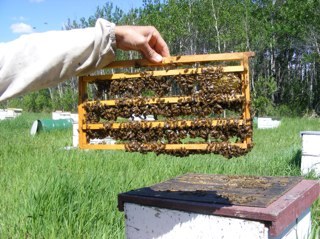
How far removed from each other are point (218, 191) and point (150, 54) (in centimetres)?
104

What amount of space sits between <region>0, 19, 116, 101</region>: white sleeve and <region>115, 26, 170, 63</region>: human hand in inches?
3.8

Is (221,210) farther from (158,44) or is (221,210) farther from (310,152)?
(310,152)

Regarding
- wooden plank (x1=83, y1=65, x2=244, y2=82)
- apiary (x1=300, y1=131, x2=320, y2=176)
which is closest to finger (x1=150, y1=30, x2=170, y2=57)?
wooden plank (x1=83, y1=65, x2=244, y2=82)

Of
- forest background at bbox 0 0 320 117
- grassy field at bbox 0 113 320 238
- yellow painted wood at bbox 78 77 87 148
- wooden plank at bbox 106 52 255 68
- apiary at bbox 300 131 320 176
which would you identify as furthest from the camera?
forest background at bbox 0 0 320 117

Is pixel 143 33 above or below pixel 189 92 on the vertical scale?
above

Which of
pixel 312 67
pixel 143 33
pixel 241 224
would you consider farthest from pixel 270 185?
pixel 312 67

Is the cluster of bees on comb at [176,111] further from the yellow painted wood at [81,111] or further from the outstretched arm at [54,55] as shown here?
the outstretched arm at [54,55]

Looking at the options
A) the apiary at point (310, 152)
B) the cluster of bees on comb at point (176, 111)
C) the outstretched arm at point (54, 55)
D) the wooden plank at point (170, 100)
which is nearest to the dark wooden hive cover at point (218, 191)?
the cluster of bees on comb at point (176, 111)

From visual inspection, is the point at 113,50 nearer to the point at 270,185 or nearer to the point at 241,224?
the point at 241,224

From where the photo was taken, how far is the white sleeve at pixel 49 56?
200 centimetres

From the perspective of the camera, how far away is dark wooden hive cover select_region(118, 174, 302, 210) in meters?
2.80

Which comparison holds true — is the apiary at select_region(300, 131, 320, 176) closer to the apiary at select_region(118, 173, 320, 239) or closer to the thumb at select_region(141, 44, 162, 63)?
the apiary at select_region(118, 173, 320, 239)

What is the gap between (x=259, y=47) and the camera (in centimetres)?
3161

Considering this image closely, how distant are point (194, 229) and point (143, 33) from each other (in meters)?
1.16
